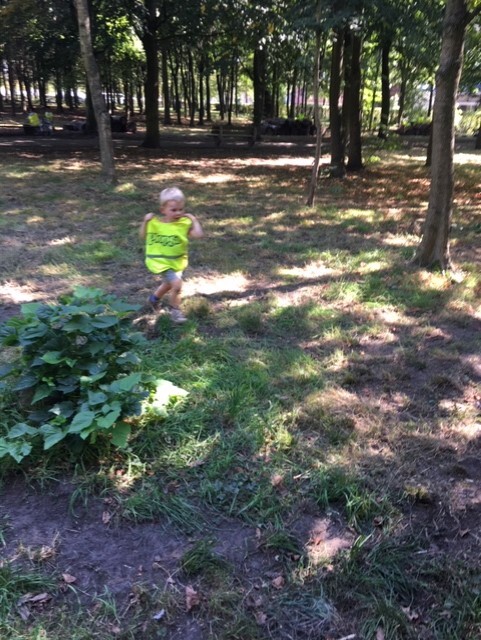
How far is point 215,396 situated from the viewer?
379 cm

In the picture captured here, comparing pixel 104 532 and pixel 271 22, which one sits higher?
pixel 271 22

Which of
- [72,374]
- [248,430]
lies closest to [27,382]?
Result: [72,374]

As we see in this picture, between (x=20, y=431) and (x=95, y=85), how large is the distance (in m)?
10.0

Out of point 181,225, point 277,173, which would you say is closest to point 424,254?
point 181,225

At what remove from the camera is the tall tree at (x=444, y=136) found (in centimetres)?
591

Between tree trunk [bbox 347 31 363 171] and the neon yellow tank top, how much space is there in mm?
9542

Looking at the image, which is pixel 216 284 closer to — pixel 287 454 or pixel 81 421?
pixel 287 454

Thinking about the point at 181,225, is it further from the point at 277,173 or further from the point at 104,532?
the point at 277,173

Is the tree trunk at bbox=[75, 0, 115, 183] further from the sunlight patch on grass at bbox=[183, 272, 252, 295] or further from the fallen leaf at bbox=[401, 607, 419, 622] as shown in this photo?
the fallen leaf at bbox=[401, 607, 419, 622]

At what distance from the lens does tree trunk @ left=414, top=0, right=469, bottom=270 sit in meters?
5.92

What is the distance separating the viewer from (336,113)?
13.2 m

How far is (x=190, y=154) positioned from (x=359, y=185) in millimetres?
7391

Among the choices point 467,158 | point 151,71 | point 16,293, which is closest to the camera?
point 16,293

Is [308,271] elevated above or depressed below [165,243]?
below
